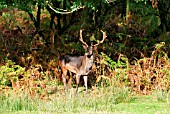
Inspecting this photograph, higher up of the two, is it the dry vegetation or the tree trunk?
the tree trunk

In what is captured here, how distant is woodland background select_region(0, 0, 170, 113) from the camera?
46.1 feet

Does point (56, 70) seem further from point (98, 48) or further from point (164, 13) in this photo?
point (164, 13)

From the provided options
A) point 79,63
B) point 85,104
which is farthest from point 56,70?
point 85,104

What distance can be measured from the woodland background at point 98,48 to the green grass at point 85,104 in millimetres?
504

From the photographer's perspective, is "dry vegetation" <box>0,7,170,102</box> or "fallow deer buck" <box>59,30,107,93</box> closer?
"fallow deer buck" <box>59,30,107,93</box>

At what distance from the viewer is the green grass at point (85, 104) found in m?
11.1

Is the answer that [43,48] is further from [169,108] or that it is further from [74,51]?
[169,108]

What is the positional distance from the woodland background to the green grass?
1.65 ft

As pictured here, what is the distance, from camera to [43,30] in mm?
17969

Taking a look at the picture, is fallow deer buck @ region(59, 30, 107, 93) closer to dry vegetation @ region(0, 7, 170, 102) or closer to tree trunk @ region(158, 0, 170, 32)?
dry vegetation @ region(0, 7, 170, 102)

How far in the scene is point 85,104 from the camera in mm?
11656

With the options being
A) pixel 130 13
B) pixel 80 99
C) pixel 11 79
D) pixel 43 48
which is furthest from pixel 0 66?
pixel 130 13

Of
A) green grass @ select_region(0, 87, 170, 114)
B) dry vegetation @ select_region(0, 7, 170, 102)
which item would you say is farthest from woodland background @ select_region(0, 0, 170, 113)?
green grass @ select_region(0, 87, 170, 114)

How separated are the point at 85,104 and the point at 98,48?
17.9 feet
